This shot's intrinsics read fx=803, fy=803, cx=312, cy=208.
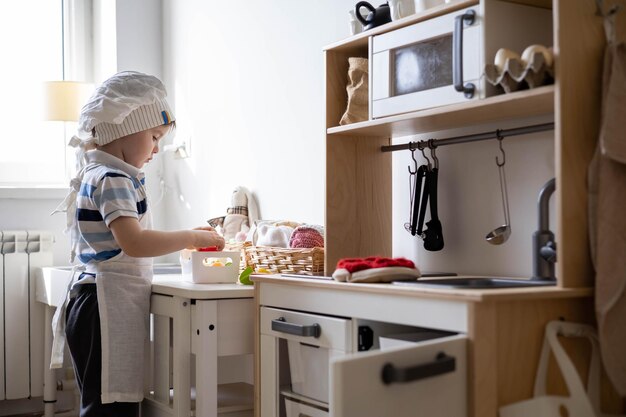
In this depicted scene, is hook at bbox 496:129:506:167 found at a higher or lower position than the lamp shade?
lower

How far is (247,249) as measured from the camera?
2104 mm

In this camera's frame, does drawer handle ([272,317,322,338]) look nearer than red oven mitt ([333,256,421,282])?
No

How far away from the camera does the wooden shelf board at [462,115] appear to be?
4.62 feet

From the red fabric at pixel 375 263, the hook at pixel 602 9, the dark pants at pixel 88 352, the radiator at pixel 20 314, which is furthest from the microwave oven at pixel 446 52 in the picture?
the radiator at pixel 20 314

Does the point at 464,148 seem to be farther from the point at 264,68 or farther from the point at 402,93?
the point at 264,68

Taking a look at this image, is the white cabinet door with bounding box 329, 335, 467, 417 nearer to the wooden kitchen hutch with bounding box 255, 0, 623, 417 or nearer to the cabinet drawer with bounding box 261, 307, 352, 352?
the wooden kitchen hutch with bounding box 255, 0, 623, 417

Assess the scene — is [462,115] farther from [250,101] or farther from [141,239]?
[250,101]

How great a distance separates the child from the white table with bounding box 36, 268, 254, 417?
2.7 inches

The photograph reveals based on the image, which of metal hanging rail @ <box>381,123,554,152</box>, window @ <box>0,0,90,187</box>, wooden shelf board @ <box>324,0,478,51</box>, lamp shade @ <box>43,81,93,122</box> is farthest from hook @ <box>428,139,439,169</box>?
window @ <box>0,0,90,187</box>

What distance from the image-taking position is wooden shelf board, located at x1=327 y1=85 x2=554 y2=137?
141 centimetres

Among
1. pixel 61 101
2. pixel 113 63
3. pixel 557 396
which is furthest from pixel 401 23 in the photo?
pixel 113 63

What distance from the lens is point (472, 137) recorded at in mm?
1736

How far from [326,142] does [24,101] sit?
1991 mm

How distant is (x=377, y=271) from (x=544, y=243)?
0.32m
